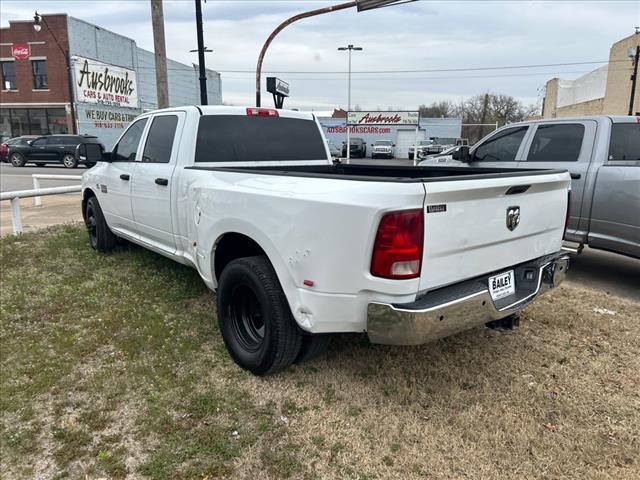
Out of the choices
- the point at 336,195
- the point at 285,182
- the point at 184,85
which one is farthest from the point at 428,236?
the point at 184,85

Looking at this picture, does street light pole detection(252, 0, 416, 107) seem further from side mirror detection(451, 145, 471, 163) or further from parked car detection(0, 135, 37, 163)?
parked car detection(0, 135, 37, 163)

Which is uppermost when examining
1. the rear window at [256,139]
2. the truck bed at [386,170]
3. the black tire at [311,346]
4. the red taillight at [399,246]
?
the rear window at [256,139]

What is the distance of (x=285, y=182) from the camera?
2980 millimetres

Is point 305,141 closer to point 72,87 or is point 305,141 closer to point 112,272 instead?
point 112,272

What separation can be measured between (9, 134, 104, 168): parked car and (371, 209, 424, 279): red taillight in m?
25.5

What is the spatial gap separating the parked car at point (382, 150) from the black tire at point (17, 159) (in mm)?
26151

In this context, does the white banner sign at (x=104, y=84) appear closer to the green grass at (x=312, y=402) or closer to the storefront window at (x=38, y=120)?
the storefront window at (x=38, y=120)

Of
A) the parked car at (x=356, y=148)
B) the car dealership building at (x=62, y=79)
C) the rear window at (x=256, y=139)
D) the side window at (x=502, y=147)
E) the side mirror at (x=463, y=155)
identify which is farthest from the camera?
the parked car at (x=356, y=148)

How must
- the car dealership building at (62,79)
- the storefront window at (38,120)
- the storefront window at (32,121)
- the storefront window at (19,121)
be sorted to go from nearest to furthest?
the car dealership building at (62,79) < the storefront window at (32,121) < the storefront window at (38,120) < the storefront window at (19,121)

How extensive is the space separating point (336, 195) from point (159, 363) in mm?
1972

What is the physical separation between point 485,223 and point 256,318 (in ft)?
5.65

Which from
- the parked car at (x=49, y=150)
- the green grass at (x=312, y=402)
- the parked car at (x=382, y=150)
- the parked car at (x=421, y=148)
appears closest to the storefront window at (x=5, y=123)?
the parked car at (x=49, y=150)

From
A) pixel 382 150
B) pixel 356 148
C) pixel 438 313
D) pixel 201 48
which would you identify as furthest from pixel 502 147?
pixel 356 148

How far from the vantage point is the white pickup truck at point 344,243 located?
97.2 inches
